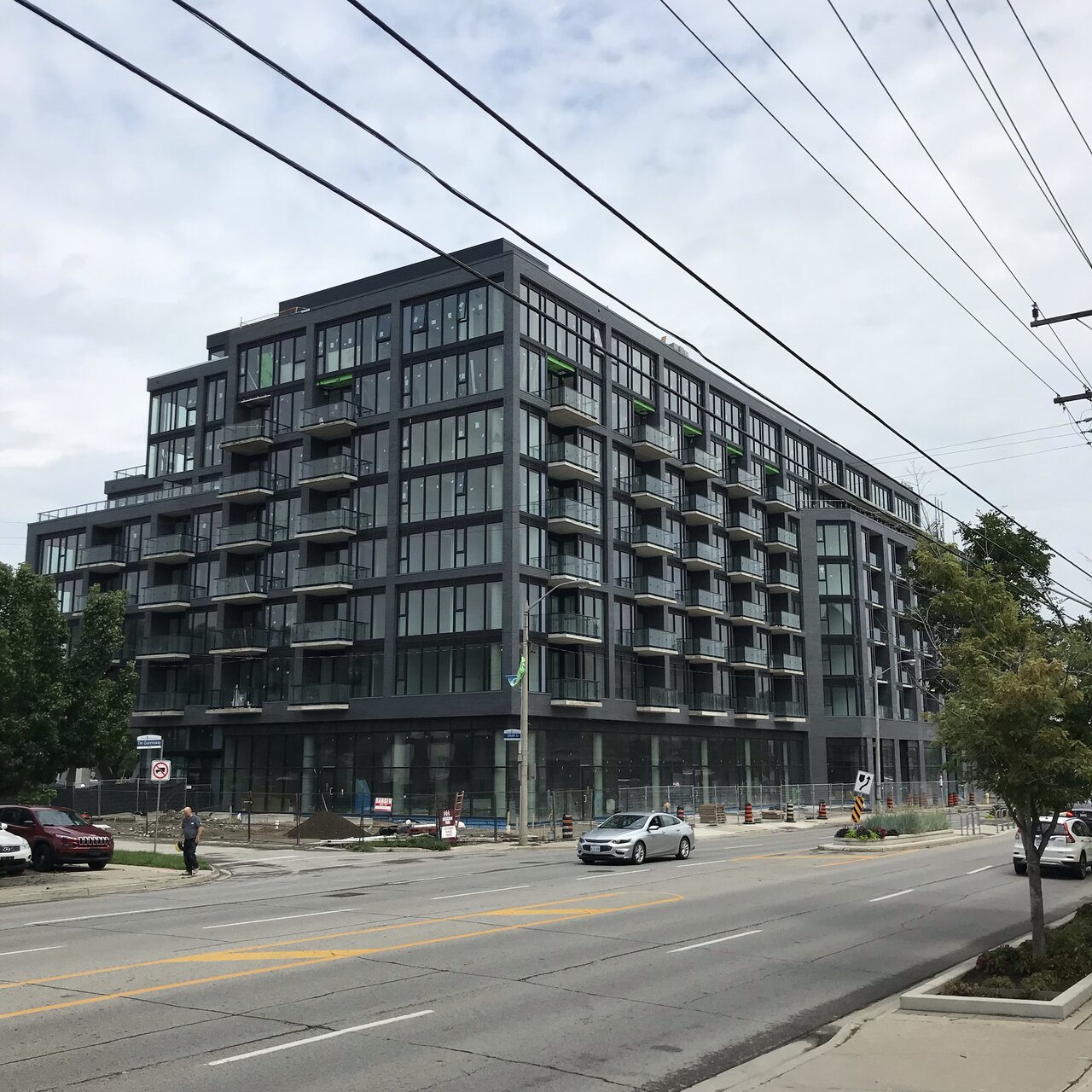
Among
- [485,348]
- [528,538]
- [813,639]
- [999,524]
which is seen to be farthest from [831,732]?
[485,348]

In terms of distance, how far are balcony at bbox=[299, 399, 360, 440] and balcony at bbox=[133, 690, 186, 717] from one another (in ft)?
58.0

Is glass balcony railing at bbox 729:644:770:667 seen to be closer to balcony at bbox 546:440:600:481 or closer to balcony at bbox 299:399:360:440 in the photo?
balcony at bbox 546:440:600:481

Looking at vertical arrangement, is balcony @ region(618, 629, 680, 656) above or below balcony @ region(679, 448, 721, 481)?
below

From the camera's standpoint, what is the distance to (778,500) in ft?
257

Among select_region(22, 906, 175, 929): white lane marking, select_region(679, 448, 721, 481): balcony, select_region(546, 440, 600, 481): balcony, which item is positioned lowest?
select_region(22, 906, 175, 929): white lane marking

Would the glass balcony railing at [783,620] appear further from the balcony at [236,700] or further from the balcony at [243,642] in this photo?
the balcony at [236,700]

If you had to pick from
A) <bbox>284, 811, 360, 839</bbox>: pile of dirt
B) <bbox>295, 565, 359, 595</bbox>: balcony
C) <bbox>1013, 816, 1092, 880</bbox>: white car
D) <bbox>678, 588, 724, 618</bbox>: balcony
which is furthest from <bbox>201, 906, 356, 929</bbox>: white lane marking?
<bbox>678, 588, 724, 618</bbox>: balcony

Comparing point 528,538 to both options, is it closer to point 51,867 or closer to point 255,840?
point 255,840

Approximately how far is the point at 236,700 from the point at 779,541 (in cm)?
3821

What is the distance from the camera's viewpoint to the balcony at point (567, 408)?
55781 mm

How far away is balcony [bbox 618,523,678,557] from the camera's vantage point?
2419 inches

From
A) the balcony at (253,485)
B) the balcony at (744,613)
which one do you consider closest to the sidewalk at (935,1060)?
the balcony at (253,485)

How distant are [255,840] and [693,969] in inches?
1319

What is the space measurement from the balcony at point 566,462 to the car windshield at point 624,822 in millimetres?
24728
